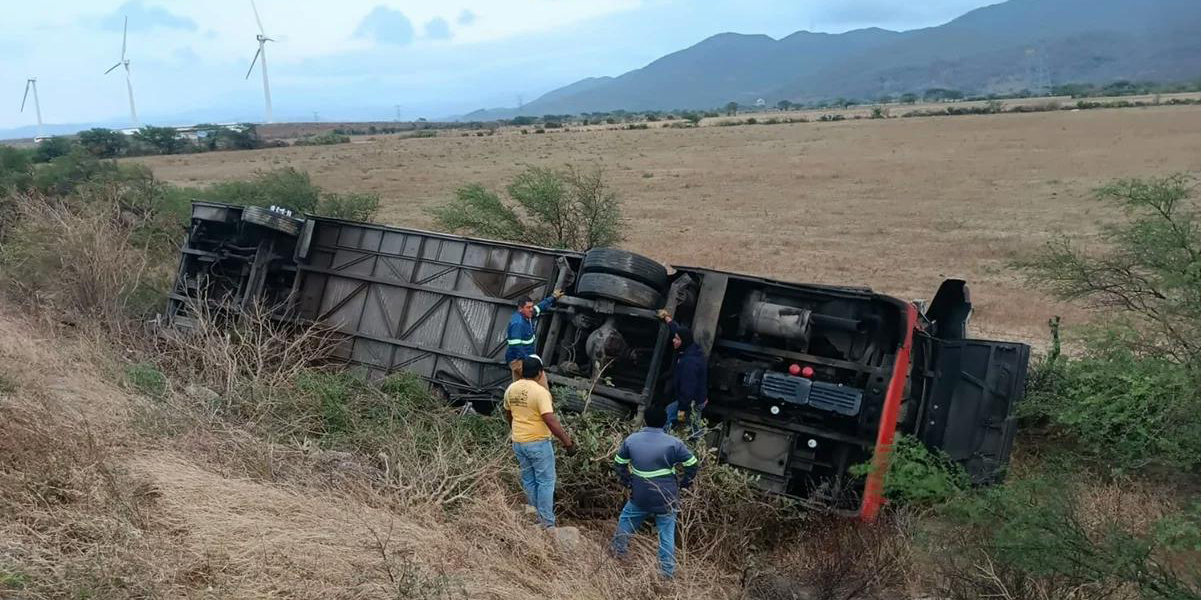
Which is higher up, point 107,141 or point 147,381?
point 107,141

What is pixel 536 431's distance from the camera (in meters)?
6.46

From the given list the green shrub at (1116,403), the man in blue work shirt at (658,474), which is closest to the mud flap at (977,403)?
the green shrub at (1116,403)

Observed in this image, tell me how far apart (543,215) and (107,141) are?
168ft

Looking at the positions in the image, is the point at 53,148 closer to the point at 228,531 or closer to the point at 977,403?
the point at 228,531

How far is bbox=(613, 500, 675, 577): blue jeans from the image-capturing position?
19.3ft

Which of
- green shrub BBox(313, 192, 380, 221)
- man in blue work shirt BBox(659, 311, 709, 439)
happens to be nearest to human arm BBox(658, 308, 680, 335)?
man in blue work shirt BBox(659, 311, 709, 439)

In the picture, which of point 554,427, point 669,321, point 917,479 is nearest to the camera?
point 554,427

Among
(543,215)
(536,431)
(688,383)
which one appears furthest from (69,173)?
(536,431)

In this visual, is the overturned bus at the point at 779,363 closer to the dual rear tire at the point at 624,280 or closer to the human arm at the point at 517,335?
the dual rear tire at the point at 624,280

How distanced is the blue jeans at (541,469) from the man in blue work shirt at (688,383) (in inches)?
67.5

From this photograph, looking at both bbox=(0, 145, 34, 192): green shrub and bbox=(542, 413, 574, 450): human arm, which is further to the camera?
bbox=(0, 145, 34, 192): green shrub

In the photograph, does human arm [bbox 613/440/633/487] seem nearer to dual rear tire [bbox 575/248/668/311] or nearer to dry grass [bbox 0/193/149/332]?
dual rear tire [bbox 575/248/668/311]

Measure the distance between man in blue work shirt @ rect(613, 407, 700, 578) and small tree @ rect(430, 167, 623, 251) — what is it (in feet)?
35.6

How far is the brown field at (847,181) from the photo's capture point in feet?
69.3
